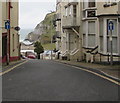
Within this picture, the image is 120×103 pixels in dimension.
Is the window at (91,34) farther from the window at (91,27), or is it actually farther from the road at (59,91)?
the road at (59,91)

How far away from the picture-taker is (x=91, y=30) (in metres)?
28.2

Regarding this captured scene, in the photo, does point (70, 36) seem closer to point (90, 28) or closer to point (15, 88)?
point (90, 28)

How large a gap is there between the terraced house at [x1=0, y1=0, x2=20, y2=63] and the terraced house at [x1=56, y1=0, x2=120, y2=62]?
5.73 m

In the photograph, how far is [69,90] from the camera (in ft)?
32.0

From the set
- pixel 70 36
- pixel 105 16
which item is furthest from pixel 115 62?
pixel 70 36

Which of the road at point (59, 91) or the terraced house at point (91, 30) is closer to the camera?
the road at point (59, 91)

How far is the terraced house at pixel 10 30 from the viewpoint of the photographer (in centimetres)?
2568

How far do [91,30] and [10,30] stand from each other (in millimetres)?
8195

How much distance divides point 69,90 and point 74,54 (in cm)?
2323

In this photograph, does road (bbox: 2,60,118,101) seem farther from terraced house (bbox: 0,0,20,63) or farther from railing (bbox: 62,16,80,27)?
railing (bbox: 62,16,80,27)

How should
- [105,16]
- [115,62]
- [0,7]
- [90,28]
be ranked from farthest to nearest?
[90,28] < [0,7] < [105,16] < [115,62]

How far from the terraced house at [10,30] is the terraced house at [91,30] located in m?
Result: 5.73

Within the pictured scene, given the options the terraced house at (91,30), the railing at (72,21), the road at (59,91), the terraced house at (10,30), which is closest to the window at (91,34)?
the terraced house at (91,30)

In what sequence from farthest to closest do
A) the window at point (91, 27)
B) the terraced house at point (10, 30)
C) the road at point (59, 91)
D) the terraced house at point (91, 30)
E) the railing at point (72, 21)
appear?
the railing at point (72, 21), the window at point (91, 27), the terraced house at point (10, 30), the terraced house at point (91, 30), the road at point (59, 91)
